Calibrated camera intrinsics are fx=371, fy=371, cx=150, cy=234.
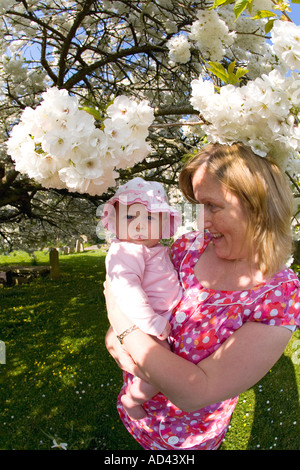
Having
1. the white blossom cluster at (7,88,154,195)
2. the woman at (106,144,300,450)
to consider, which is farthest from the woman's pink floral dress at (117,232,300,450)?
the white blossom cluster at (7,88,154,195)

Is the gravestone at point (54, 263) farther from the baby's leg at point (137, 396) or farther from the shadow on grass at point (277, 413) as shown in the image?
the baby's leg at point (137, 396)

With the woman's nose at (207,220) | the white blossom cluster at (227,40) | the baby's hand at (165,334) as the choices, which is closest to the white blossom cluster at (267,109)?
the woman's nose at (207,220)

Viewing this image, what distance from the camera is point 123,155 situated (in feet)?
3.85

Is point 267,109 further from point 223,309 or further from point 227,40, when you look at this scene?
point 227,40

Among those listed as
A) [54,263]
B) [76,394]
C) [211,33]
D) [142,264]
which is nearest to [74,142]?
[142,264]

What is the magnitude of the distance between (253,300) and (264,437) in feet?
8.29

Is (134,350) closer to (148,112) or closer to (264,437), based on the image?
(148,112)

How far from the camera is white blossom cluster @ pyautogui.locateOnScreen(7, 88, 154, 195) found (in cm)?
109

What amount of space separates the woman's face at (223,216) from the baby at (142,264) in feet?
1.00

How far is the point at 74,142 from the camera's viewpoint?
1.08 m

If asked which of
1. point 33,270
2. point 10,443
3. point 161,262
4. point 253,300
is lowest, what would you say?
point 10,443

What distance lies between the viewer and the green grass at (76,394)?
10.5ft

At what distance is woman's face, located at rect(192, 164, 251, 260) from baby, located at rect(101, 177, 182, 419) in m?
0.30
